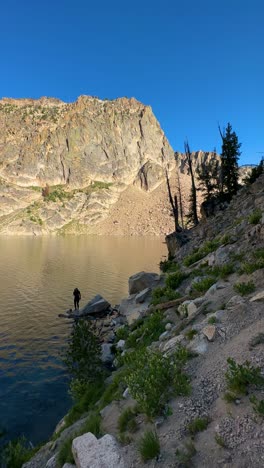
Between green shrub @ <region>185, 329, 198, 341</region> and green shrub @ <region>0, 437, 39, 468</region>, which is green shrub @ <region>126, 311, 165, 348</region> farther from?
green shrub @ <region>0, 437, 39, 468</region>

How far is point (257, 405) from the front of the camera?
5.08 m

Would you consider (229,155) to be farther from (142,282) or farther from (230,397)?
(230,397)

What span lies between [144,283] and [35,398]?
46.8 feet

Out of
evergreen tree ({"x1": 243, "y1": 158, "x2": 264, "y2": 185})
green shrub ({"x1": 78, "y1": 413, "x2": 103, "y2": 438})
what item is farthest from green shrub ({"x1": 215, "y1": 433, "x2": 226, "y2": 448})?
evergreen tree ({"x1": 243, "y1": 158, "x2": 264, "y2": 185})

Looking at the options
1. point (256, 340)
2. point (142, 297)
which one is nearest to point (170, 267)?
point (142, 297)

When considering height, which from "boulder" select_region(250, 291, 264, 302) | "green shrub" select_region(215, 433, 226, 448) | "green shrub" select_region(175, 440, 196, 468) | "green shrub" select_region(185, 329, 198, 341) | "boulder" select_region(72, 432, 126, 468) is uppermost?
"boulder" select_region(250, 291, 264, 302)

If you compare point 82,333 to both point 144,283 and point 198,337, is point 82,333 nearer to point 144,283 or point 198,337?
point 198,337

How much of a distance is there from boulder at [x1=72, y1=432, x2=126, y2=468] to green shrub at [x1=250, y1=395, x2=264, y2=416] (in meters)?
2.55

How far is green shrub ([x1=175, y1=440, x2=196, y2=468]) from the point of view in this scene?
192 inches

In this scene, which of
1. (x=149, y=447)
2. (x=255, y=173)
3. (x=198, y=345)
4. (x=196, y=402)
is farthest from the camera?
(x=255, y=173)

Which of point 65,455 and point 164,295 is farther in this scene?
point 164,295

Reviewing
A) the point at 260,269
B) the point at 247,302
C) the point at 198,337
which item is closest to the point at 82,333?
the point at 198,337

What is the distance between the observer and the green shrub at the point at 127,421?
6.61 meters

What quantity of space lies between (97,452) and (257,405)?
10.9ft
